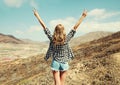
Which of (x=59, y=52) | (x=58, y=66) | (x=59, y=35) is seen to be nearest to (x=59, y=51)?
(x=59, y=52)

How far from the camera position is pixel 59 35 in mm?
8852

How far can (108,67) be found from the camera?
1705 cm

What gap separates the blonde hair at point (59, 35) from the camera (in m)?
8.73

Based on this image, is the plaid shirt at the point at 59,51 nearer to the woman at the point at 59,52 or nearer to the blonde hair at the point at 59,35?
the woman at the point at 59,52

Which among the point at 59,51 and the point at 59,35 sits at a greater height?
the point at 59,35

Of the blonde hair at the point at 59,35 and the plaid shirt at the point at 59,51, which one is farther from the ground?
the blonde hair at the point at 59,35

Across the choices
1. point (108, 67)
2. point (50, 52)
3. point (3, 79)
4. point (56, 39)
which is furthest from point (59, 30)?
point (3, 79)

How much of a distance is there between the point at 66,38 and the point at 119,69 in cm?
802

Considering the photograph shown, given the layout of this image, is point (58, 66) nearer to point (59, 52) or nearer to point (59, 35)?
point (59, 52)

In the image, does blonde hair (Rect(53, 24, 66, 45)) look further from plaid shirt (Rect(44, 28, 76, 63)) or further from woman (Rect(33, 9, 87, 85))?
plaid shirt (Rect(44, 28, 76, 63))

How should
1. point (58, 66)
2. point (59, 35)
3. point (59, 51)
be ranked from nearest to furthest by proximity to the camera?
point (59, 35) → point (58, 66) → point (59, 51)

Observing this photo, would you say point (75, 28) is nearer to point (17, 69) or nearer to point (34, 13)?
point (34, 13)

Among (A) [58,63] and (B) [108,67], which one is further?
(B) [108,67]

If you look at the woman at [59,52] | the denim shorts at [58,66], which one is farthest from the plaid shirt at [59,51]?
the denim shorts at [58,66]
